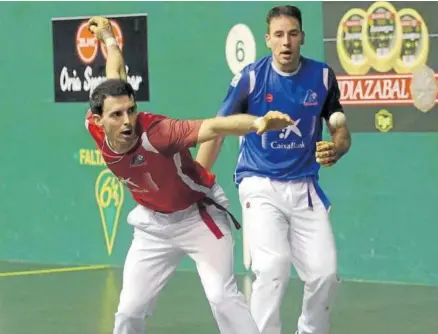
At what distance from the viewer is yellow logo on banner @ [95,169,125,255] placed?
12656 millimetres

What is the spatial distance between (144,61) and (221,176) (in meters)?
1.29

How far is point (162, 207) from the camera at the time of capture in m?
7.52

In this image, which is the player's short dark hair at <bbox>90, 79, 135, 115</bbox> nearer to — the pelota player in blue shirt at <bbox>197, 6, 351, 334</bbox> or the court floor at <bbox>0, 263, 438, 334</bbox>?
the pelota player in blue shirt at <bbox>197, 6, 351, 334</bbox>

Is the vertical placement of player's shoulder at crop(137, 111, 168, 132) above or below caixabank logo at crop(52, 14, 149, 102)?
below

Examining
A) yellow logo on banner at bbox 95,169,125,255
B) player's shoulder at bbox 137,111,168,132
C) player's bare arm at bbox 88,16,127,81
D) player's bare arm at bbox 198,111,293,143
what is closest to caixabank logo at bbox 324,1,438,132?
yellow logo on banner at bbox 95,169,125,255

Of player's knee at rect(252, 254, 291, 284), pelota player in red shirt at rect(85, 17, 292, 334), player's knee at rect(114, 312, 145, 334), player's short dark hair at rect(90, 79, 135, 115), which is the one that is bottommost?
player's knee at rect(114, 312, 145, 334)

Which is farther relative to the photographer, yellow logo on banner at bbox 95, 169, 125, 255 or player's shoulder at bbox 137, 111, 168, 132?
yellow logo on banner at bbox 95, 169, 125, 255

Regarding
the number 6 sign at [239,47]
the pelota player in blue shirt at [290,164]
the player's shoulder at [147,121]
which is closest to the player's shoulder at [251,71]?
the pelota player in blue shirt at [290,164]

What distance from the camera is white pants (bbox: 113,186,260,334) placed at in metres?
7.24

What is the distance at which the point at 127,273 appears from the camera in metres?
7.48

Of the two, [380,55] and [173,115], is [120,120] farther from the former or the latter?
[173,115]

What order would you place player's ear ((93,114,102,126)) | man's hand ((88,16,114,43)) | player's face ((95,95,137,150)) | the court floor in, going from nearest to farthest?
player's face ((95,95,137,150)) < player's ear ((93,114,102,126)) < man's hand ((88,16,114,43)) < the court floor

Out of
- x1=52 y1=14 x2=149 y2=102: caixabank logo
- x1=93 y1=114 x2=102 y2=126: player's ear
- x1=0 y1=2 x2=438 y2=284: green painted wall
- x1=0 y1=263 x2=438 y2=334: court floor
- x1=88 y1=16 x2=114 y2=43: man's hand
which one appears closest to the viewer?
x1=93 y1=114 x2=102 y2=126: player's ear

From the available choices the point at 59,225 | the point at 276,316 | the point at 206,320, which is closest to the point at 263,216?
the point at 276,316
